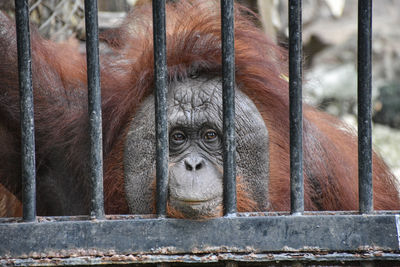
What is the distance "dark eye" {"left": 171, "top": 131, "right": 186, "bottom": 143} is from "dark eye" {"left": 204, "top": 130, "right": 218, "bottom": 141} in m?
0.10

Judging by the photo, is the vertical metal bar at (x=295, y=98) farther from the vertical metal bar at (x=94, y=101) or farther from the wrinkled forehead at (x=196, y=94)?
the wrinkled forehead at (x=196, y=94)

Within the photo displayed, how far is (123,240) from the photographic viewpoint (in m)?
1.63

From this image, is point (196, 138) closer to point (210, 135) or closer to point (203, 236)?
point (210, 135)

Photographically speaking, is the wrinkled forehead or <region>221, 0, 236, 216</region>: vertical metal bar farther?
the wrinkled forehead

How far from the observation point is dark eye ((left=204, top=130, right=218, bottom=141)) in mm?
2373

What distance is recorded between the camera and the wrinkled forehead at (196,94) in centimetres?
242

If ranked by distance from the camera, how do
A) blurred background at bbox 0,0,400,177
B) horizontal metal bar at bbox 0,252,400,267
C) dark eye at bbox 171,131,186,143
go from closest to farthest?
horizontal metal bar at bbox 0,252,400,267 → dark eye at bbox 171,131,186,143 → blurred background at bbox 0,0,400,177

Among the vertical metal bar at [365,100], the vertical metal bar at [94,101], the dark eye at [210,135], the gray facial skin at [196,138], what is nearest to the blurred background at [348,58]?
the gray facial skin at [196,138]

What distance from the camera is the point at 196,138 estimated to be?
238cm

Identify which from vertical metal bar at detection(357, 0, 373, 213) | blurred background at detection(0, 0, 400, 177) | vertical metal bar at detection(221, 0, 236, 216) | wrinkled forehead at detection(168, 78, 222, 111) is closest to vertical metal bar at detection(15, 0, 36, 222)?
vertical metal bar at detection(221, 0, 236, 216)

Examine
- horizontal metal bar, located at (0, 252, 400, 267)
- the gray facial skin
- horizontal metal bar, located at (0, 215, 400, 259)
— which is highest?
the gray facial skin

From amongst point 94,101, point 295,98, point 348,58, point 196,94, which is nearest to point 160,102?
point 94,101

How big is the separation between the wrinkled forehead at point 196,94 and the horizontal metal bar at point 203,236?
0.86 m

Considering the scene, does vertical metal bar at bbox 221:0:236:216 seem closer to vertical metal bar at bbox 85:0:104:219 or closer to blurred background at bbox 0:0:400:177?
vertical metal bar at bbox 85:0:104:219
